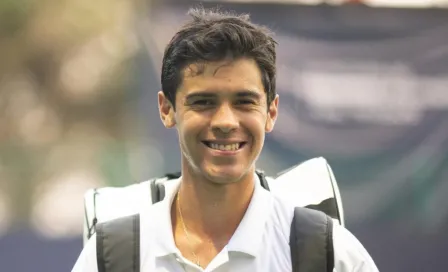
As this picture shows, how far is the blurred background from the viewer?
6.49 ft

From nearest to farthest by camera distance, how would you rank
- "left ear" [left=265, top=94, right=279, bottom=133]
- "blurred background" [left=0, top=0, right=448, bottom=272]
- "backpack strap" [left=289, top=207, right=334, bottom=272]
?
"backpack strap" [left=289, top=207, right=334, bottom=272]
"left ear" [left=265, top=94, right=279, bottom=133]
"blurred background" [left=0, top=0, right=448, bottom=272]

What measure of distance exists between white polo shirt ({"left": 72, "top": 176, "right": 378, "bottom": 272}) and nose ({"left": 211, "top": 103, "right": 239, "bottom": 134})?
0.16 metres

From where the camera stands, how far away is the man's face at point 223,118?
933 millimetres

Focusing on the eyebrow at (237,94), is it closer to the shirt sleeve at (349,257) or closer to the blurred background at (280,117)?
the shirt sleeve at (349,257)

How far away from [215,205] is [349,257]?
0.23m

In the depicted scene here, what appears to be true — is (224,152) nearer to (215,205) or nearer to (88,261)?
(215,205)

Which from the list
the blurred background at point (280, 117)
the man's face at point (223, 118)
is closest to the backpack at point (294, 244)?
the man's face at point (223, 118)

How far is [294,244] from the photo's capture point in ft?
3.06

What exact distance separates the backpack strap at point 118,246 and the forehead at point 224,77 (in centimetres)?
24

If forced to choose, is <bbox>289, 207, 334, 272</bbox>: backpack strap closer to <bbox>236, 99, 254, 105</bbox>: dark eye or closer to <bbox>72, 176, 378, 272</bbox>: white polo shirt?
<bbox>72, 176, 378, 272</bbox>: white polo shirt

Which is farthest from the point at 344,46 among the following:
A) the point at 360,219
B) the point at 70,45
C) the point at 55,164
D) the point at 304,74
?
the point at 55,164

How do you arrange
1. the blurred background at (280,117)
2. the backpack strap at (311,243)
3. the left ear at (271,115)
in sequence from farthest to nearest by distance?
the blurred background at (280,117) < the left ear at (271,115) < the backpack strap at (311,243)

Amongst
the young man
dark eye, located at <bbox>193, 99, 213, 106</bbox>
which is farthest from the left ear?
dark eye, located at <bbox>193, 99, 213, 106</bbox>

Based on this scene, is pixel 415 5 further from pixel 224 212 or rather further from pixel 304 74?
pixel 224 212
